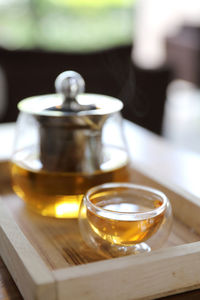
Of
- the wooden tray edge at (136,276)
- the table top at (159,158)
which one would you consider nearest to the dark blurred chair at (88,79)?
the table top at (159,158)

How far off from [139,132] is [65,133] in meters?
0.48

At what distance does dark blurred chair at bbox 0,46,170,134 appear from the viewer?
216 cm

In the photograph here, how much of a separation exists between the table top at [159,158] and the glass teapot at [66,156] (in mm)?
127

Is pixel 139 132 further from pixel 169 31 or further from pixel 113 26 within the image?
pixel 113 26

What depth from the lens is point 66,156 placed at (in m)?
0.59

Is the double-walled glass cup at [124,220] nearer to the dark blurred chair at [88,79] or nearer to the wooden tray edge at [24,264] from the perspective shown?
the wooden tray edge at [24,264]

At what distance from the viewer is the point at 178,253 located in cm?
45

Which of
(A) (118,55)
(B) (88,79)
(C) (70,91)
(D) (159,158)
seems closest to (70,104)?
(C) (70,91)

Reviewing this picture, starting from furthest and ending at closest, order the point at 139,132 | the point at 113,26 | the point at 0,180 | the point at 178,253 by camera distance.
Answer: the point at 113,26 < the point at 139,132 < the point at 0,180 < the point at 178,253

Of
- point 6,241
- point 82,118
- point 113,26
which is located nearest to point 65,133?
point 82,118

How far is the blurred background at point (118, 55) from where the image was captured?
223cm

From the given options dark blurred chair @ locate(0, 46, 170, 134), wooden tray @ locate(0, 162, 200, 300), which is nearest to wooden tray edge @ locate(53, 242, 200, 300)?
wooden tray @ locate(0, 162, 200, 300)

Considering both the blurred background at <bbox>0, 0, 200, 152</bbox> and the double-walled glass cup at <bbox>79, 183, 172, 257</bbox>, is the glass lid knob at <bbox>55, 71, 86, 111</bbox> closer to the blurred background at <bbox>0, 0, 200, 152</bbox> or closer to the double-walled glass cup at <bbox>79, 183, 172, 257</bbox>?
the double-walled glass cup at <bbox>79, 183, 172, 257</bbox>

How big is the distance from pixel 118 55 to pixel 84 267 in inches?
86.4
